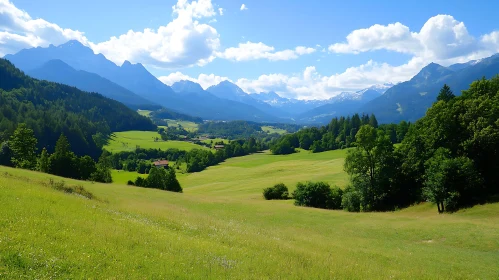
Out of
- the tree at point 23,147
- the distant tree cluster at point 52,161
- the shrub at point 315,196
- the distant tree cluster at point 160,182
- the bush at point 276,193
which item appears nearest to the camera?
the shrub at point 315,196

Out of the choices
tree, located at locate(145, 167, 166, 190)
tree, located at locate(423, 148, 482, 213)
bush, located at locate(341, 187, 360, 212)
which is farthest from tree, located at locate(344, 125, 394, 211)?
tree, located at locate(145, 167, 166, 190)

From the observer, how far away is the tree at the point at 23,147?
73750mm

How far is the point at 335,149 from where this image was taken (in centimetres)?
16438

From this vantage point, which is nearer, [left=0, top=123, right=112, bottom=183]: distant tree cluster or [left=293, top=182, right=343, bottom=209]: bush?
[left=293, top=182, right=343, bottom=209]: bush

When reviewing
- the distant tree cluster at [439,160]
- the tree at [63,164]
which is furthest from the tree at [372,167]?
the tree at [63,164]

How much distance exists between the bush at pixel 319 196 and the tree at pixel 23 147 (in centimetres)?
6534

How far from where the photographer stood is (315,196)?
58781mm

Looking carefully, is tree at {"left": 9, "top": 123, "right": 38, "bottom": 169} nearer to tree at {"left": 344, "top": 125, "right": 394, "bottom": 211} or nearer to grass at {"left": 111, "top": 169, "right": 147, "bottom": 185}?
grass at {"left": 111, "top": 169, "right": 147, "bottom": 185}

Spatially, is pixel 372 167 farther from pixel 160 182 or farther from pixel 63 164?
pixel 63 164

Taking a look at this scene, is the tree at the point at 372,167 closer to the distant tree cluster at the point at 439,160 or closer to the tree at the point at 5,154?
the distant tree cluster at the point at 439,160

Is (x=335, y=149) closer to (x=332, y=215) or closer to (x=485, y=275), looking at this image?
(x=332, y=215)

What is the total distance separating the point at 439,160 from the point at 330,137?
130461mm

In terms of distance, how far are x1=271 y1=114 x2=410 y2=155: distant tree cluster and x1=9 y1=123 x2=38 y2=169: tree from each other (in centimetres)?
12626

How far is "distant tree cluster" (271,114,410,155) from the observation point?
16350 centimetres
